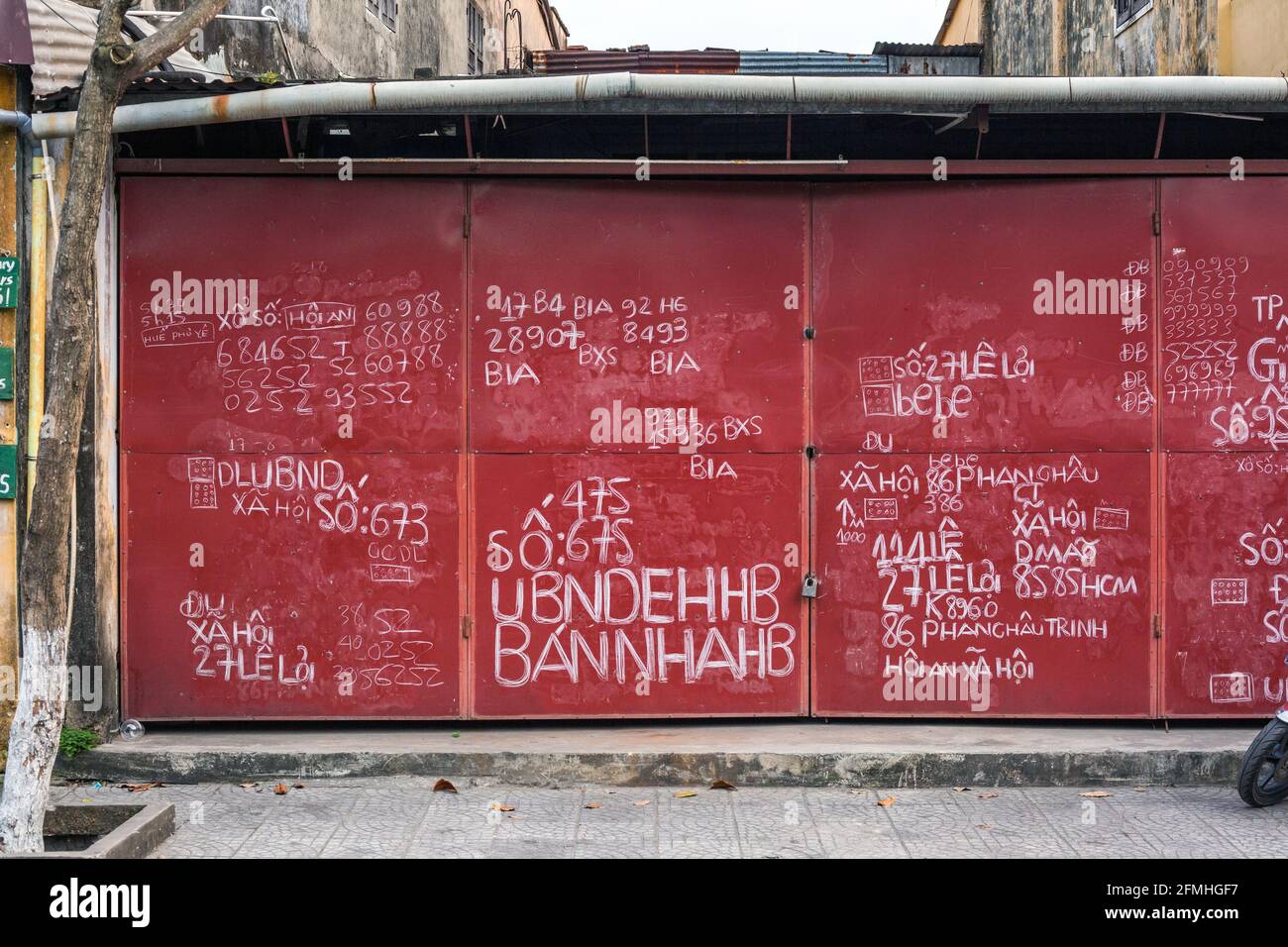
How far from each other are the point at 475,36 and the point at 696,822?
1488cm

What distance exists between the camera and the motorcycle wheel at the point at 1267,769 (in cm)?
595

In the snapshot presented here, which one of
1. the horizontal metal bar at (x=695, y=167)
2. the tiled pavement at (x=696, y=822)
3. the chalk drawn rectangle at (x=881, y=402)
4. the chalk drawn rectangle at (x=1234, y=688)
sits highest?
the horizontal metal bar at (x=695, y=167)

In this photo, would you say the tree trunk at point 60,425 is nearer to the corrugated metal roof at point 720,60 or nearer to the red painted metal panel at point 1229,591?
the red painted metal panel at point 1229,591

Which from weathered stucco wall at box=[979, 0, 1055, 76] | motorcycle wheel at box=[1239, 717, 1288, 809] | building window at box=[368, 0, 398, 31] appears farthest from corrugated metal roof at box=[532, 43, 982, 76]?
motorcycle wheel at box=[1239, 717, 1288, 809]

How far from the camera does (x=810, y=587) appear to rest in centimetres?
699

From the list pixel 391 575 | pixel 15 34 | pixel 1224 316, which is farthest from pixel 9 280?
pixel 1224 316

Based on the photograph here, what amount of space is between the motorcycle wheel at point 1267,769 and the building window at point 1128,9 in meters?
7.41

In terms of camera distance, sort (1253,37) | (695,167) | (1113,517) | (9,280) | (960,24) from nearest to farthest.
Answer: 1. (9,280)
2. (695,167)
3. (1113,517)
4. (1253,37)
5. (960,24)

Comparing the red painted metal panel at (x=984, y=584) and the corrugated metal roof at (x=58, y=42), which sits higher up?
→ the corrugated metal roof at (x=58, y=42)

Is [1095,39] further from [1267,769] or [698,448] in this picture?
[1267,769]

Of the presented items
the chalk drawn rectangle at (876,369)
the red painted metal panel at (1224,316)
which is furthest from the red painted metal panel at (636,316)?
the red painted metal panel at (1224,316)

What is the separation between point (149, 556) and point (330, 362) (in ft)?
5.01
